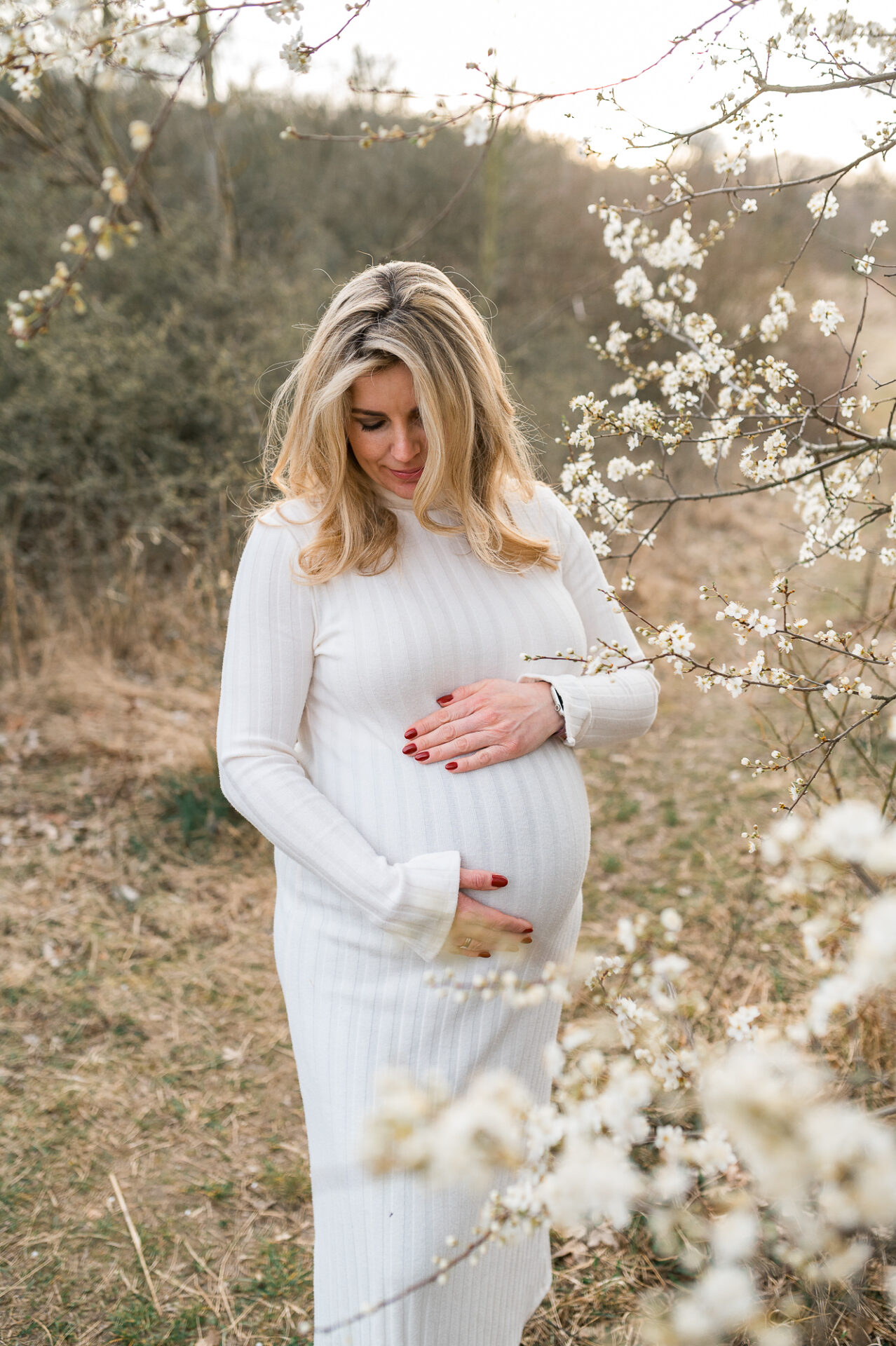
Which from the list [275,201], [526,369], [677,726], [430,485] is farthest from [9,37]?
[275,201]

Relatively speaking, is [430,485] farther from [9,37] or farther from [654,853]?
[654,853]

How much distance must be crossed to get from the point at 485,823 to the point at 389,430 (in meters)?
0.76

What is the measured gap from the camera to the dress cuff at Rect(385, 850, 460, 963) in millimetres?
1514

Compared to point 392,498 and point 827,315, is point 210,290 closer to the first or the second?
point 392,498

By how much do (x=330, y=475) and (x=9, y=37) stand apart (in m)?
A: 0.79

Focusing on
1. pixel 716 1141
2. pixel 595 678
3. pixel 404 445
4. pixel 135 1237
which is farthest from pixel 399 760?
pixel 135 1237

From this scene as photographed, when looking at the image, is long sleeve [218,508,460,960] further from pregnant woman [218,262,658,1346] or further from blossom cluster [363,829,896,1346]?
blossom cluster [363,829,896,1346]

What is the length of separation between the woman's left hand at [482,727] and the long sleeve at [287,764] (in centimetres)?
18

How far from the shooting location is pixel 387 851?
1.62 meters

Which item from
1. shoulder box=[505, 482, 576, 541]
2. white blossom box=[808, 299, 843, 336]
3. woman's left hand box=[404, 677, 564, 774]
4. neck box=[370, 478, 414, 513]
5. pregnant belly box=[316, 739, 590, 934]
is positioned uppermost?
white blossom box=[808, 299, 843, 336]

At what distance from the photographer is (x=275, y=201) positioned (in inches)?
330

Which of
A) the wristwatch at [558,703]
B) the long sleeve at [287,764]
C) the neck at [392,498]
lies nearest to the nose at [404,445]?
the neck at [392,498]

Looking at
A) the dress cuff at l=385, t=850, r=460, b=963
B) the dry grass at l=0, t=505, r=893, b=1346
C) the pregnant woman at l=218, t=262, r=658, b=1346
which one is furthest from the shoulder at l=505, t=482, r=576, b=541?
the dry grass at l=0, t=505, r=893, b=1346

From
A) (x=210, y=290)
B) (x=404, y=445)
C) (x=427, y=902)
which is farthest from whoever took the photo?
(x=210, y=290)
